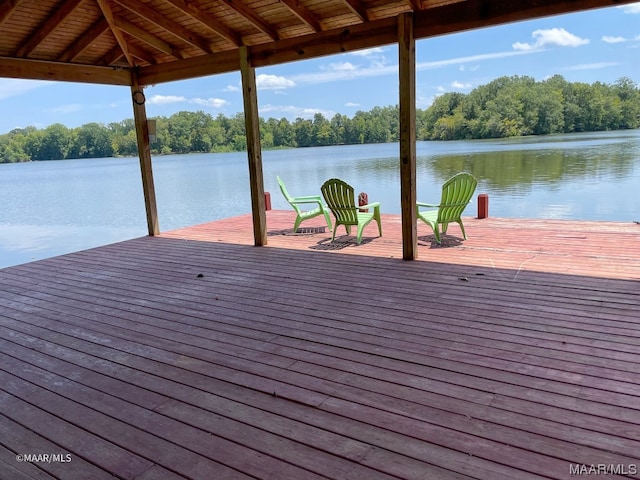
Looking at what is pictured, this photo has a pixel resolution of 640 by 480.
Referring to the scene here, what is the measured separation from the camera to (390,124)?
22.9 m

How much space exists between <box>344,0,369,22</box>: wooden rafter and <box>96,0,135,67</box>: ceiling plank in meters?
2.60

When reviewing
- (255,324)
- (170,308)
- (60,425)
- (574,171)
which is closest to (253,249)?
(170,308)

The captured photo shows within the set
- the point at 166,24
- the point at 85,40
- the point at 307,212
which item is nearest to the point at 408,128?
the point at 307,212

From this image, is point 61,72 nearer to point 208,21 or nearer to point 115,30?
point 115,30

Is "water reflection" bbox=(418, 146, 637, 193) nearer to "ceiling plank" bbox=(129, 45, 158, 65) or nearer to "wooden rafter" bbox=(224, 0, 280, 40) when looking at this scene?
"wooden rafter" bbox=(224, 0, 280, 40)

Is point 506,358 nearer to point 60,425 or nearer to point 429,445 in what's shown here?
point 429,445

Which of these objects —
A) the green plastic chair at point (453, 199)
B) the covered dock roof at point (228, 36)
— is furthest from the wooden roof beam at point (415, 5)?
the green plastic chair at point (453, 199)

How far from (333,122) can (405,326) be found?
2265 cm

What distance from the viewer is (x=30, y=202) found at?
559 inches

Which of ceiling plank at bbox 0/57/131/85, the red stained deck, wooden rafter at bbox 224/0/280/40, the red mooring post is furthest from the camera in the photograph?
the red mooring post

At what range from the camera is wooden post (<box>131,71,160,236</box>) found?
5.97 meters

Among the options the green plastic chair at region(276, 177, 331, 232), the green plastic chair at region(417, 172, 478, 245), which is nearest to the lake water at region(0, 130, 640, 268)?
the green plastic chair at region(276, 177, 331, 232)

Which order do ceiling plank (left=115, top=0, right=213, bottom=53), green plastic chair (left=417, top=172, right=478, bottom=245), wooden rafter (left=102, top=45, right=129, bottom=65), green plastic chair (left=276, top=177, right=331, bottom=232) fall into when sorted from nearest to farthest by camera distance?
1. ceiling plank (left=115, top=0, right=213, bottom=53)
2. green plastic chair (left=417, top=172, right=478, bottom=245)
3. wooden rafter (left=102, top=45, right=129, bottom=65)
4. green plastic chair (left=276, top=177, right=331, bottom=232)

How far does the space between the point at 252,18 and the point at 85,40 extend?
82.6 inches
